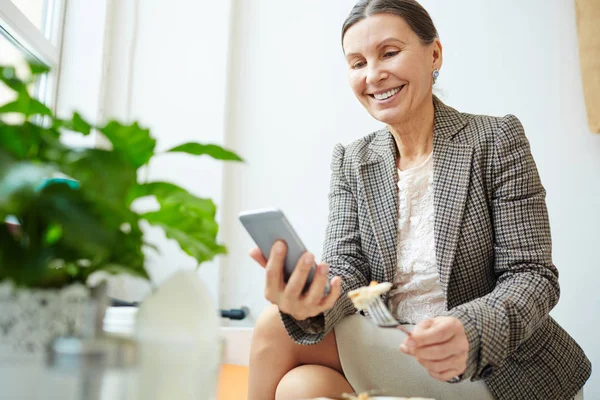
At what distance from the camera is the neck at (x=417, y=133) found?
1387 millimetres

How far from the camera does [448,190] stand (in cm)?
127

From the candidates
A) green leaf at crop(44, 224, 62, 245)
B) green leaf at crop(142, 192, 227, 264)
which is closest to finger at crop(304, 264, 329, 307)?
green leaf at crop(142, 192, 227, 264)

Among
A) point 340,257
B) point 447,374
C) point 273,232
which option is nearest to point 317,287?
point 273,232

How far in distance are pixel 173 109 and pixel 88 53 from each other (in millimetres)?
353

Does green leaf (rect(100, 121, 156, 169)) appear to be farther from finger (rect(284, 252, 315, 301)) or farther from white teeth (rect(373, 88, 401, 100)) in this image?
white teeth (rect(373, 88, 401, 100))

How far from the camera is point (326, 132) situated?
219 cm

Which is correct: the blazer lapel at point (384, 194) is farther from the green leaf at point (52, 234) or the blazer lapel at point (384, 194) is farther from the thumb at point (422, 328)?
the green leaf at point (52, 234)

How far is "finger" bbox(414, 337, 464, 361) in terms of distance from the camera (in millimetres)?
866

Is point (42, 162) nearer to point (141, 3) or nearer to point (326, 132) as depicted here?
point (326, 132)

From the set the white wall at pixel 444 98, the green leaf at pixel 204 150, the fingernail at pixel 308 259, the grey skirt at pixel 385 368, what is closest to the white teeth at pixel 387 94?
the grey skirt at pixel 385 368

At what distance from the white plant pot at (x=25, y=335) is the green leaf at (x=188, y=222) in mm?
138

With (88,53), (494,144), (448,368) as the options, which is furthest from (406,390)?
(88,53)

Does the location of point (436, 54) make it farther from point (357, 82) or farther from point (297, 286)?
point (297, 286)

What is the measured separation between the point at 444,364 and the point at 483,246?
0.41m
